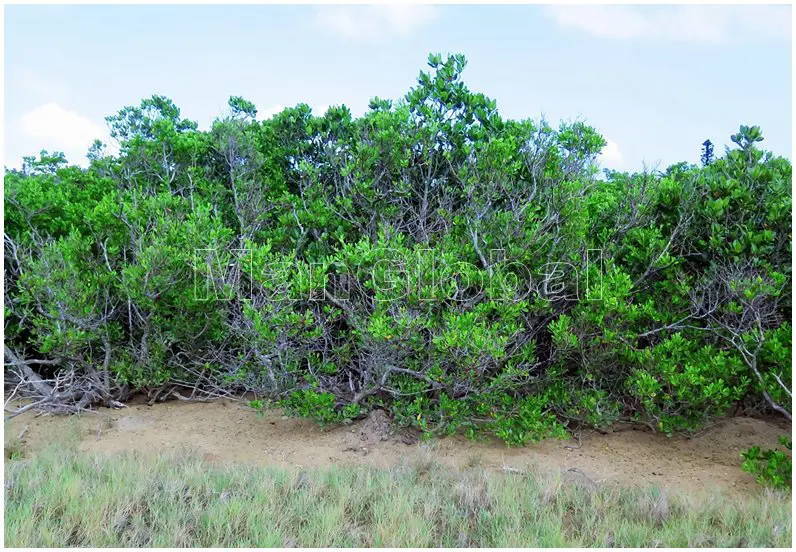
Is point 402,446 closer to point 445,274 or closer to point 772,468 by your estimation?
point 445,274

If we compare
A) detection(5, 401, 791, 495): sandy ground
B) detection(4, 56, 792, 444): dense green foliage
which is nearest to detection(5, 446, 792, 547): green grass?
detection(5, 401, 791, 495): sandy ground

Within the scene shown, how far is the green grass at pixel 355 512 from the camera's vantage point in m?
4.32

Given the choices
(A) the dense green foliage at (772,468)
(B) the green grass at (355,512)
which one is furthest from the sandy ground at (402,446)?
(B) the green grass at (355,512)

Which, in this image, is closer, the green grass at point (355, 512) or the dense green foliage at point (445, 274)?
the green grass at point (355, 512)

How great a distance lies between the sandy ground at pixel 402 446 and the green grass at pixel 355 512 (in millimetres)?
730

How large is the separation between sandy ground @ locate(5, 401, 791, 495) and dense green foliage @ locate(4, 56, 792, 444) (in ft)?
0.89

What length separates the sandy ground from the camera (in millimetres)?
6043

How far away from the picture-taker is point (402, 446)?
21.5ft

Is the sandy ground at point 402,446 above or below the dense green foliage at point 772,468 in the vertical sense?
below

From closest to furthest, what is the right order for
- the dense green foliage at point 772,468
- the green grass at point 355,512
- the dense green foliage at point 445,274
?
the green grass at point 355,512
the dense green foliage at point 772,468
the dense green foliage at point 445,274

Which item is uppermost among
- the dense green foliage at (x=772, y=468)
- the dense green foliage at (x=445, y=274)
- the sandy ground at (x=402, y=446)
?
the dense green foliage at (x=445, y=274)

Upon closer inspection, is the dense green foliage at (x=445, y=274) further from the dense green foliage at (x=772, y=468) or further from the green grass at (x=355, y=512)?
the green grass at (x=355, y=512)

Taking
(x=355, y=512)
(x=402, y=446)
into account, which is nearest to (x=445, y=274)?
(x=402, y=446)

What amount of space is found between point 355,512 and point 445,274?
232 centimetres
